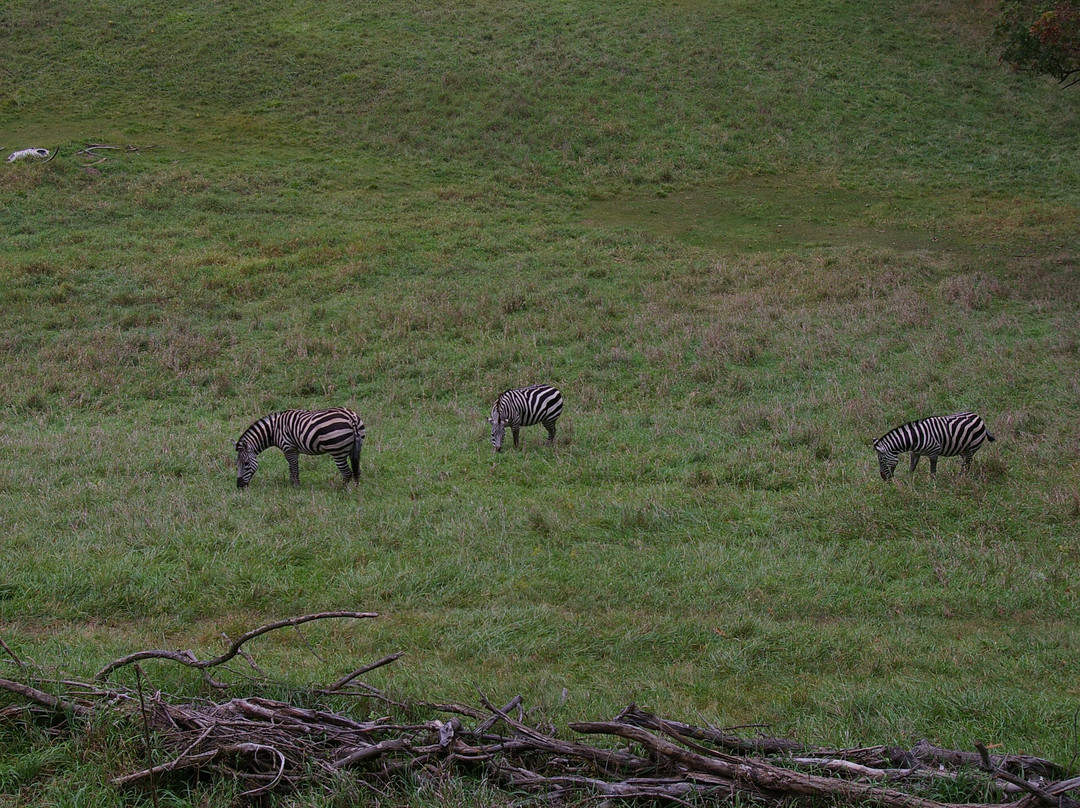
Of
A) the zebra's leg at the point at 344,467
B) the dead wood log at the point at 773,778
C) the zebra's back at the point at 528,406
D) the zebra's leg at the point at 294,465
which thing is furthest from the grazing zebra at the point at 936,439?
the dead wood log at the point at 773,778

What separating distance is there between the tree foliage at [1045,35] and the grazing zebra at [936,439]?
60.0 ft

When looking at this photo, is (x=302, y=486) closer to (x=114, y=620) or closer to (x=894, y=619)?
(x=114, y=620)

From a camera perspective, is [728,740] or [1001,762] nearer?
[1001,762]

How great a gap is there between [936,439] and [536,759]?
9349 mm

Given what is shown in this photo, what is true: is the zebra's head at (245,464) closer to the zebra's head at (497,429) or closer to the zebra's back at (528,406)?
the zebra's head at (497,429)

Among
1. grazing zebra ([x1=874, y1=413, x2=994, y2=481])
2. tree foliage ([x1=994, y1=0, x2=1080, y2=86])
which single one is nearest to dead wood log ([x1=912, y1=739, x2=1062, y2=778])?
grazing zebra ([x1=874, y1=413, x2=994, y2=481])

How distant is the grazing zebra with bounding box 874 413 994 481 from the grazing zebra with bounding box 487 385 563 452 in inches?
193

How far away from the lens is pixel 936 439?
11938 millimetres

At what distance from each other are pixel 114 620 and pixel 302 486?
497 centimetres

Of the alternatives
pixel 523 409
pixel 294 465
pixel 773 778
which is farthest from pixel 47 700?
pixel 523 409

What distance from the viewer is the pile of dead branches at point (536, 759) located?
4.13 m

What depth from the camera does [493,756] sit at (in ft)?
14.5

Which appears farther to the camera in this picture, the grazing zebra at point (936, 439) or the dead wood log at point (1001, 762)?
the grazing zebra at point (936, 439)

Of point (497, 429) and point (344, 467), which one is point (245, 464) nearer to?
point (344, 467)
